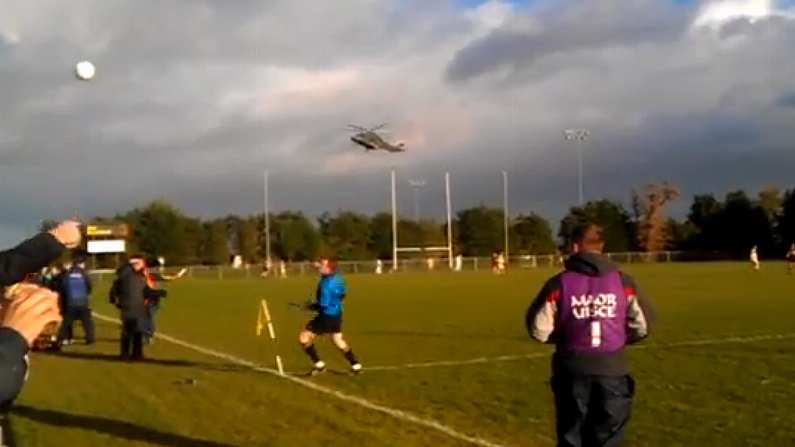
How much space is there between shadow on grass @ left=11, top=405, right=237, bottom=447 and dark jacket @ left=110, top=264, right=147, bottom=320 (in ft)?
20.6

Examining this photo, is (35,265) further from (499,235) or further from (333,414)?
(499,235)

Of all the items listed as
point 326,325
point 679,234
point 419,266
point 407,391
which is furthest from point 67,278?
point 679,234

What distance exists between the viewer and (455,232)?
127750mm

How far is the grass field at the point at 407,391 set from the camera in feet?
36.9

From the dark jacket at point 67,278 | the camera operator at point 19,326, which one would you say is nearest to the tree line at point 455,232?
the dark jacket at point 67,278

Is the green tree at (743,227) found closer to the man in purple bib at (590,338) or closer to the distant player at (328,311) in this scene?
the distant player at (328,311)

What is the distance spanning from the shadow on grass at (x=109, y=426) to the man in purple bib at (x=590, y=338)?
14.1 ft

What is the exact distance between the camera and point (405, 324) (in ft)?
90.0

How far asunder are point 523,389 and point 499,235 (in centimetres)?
11256

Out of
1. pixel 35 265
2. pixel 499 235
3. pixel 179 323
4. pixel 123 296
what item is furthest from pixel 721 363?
pixel 499 235

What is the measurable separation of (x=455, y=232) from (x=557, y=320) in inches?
4726

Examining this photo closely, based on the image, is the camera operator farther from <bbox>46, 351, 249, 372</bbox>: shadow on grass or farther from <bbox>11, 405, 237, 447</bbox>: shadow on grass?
<bbox>46, 351, 249, 372</bbox>: shadow on grass

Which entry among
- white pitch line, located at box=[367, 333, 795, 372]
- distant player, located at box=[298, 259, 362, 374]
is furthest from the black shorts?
white pitch line, located at box=[367, 333, 795, 372]

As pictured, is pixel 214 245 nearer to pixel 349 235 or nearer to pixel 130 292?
pixel 349 235
